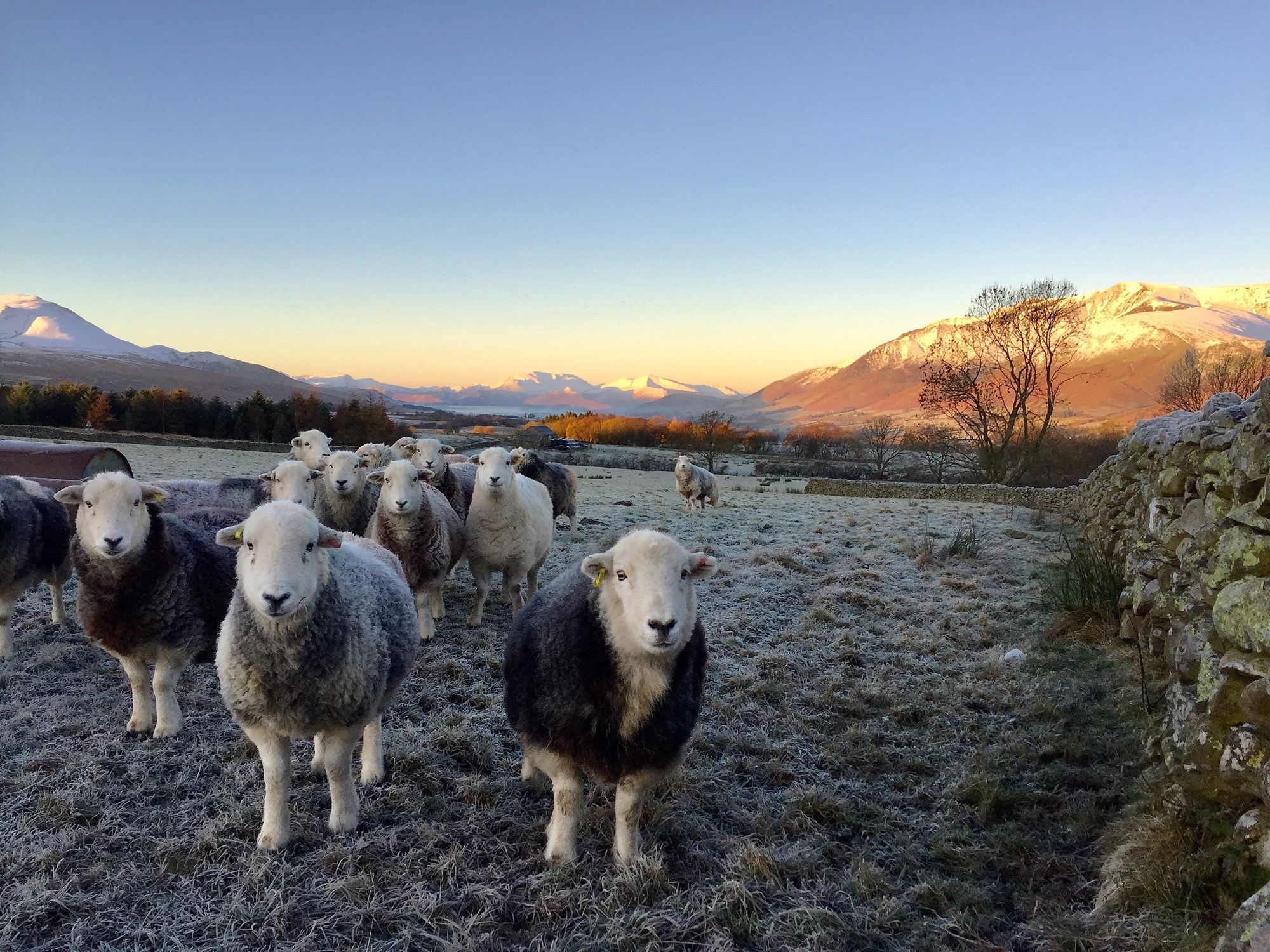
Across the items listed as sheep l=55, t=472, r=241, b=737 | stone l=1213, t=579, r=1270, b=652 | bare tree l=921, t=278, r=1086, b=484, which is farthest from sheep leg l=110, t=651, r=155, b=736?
bare tree l=921, t=278, r=1086, b=484

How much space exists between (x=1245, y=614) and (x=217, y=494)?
8511 millimetres

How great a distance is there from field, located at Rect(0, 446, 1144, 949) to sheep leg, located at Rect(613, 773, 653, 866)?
0.34 feet

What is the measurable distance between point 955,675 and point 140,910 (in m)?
6.05

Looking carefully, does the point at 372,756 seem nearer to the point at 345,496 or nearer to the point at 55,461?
the point at 345,496

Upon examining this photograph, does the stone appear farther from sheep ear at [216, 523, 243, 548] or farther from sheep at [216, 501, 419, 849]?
sheep ear at [216, 523, 243, 548]

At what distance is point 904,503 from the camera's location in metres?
19.9

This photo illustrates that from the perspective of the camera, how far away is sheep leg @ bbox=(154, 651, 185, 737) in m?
4.54

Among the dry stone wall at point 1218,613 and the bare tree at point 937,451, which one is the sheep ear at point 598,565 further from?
the bare tree at point 937,451

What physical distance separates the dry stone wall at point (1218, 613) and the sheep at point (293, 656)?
12.6 ft

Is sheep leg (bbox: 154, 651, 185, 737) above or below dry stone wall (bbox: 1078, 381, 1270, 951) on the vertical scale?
below

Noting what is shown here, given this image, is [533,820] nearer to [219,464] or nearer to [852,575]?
[852,575]

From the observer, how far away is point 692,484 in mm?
18172

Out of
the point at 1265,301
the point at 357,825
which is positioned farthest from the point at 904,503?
the point at 1265,301

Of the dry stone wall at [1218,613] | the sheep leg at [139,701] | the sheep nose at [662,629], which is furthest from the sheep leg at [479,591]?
the dry stone wall at [1218,613]
